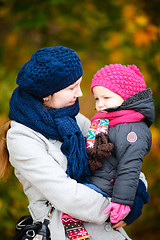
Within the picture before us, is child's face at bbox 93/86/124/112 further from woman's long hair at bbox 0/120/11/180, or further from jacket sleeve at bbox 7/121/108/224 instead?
woman's long hair at bbox 0/120/11/180

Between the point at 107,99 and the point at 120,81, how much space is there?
0.44ft

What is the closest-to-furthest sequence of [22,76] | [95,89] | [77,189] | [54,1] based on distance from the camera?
[77,189], [22,76], [95,89], [54,1]

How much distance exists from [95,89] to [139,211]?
2.57 ft

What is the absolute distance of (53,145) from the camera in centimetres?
201

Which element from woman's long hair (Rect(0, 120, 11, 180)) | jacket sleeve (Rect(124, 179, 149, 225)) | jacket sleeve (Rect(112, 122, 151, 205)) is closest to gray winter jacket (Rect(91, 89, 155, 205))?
jacket sleeve (Rect(112, 122, 151, 205))

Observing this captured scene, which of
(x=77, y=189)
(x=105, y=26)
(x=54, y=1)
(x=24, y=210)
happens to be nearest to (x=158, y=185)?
(x=24, y=210)

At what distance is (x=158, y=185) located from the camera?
468 centimetres

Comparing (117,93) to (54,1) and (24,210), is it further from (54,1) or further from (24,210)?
(24,210)

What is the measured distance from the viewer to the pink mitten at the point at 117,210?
6.05 ft

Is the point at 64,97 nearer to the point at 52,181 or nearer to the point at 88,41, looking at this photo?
the point at 52,181

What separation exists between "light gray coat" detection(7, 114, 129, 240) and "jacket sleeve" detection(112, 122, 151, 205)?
0.13 meters

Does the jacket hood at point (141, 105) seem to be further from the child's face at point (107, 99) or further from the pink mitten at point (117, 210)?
the pink mitten at point (117, 210)

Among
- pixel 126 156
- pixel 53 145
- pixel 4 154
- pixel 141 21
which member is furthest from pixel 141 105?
pixel 141 21

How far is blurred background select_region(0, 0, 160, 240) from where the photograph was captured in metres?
3.92
